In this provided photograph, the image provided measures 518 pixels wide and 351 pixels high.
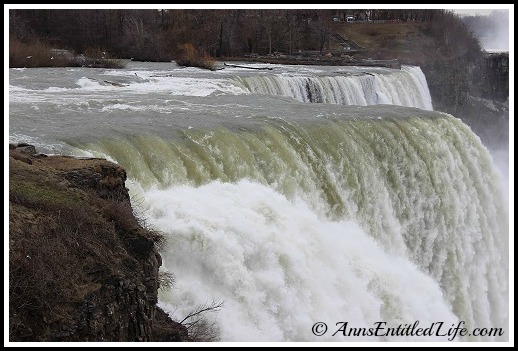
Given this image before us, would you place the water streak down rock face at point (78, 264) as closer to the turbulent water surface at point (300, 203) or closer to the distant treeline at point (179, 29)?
the turbulent water surface at point (300, 203)

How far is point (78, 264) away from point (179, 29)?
1629 inches

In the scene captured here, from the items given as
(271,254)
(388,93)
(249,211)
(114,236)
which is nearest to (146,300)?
(114,236)

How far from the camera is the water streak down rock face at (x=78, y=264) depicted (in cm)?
573

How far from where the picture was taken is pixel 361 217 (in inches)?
489

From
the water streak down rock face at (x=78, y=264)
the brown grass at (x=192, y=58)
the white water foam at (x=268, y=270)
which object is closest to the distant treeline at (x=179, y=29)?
the brown grass at (x=192, y=58)

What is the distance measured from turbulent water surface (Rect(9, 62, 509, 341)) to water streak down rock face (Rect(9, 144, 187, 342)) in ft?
2.93

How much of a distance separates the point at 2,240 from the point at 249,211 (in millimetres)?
4356

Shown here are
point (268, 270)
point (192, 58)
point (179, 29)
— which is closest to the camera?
point (268, 270)

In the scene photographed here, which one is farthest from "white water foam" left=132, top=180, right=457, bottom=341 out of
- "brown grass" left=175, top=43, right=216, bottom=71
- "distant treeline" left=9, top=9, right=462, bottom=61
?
"distant treeline" left=9, top=9, right=462, bottom=61

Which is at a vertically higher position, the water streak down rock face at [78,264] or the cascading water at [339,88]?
the water streak down rock face at [78,264]

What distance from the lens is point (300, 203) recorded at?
1123cm

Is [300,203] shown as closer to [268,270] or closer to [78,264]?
[268,270]

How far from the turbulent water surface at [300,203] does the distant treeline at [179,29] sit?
70.6 ft

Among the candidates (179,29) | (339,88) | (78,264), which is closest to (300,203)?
(78,264)
